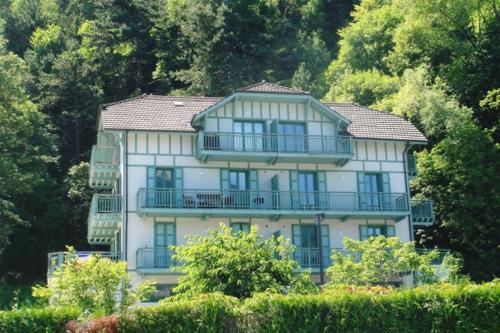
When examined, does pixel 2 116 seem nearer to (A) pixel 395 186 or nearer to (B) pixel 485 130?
(A) pixel 395 186

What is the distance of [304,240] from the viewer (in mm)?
40688

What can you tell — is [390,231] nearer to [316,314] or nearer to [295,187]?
[295,187]

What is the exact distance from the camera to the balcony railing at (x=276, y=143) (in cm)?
3972

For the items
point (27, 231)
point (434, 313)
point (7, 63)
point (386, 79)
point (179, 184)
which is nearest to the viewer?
point (434, 313)

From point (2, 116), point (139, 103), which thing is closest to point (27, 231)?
point (2, 116)

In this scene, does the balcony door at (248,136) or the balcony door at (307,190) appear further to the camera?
the balcony door at (307,190)

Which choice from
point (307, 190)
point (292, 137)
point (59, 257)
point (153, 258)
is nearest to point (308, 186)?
point (307, 190)

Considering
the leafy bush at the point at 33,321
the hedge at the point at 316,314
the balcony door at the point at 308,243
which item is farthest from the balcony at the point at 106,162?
the leafy bush at the point at 33,321

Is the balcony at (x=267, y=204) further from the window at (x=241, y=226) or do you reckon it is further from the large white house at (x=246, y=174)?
the window at (x=241, y=226)

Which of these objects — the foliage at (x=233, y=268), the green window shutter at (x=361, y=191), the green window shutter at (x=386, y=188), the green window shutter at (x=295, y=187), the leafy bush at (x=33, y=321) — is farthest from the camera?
the green window shutter at (x=386, y=188)

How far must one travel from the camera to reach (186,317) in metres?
23.3

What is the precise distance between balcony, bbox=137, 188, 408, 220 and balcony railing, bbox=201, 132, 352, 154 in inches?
78.6

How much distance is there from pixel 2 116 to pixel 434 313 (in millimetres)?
27881

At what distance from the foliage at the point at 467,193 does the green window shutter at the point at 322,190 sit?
788 cm
